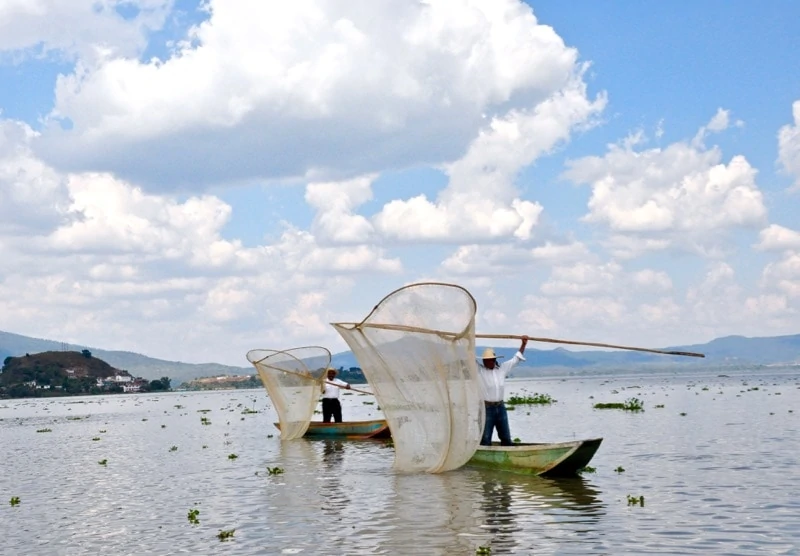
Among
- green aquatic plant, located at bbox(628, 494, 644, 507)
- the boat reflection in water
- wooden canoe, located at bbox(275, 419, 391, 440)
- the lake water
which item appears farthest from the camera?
wooden canoe, located at bbox(275, 419, 391, 440)

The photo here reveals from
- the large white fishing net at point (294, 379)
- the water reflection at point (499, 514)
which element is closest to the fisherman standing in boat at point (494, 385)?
the water reflection at point (499, 514)

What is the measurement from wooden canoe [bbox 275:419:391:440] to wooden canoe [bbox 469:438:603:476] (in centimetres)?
1231

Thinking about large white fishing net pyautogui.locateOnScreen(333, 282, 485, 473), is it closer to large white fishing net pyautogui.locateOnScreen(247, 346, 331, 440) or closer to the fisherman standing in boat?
the fisherman standing in boat

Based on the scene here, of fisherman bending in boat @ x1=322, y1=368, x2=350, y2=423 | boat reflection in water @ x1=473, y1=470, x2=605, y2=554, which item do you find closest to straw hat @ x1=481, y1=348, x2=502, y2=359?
boat reflection in water @ x1=473, y1=470, x2=605, y2=554

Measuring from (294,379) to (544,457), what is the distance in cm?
1695

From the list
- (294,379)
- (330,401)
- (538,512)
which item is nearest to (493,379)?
(538,512)

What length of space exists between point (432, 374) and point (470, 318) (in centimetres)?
176

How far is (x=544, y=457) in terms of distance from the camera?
2067 cm

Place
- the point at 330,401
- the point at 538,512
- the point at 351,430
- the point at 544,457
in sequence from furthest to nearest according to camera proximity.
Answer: the point at 330,401, the point at 351,430, the point at 544,457, the point at 538,512

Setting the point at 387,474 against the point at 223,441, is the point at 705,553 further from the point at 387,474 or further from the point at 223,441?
the point at 223,441

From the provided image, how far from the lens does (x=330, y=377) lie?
1443 inches

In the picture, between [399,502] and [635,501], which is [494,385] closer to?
Result: [399,502]

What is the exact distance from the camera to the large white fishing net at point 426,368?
66.3 ft

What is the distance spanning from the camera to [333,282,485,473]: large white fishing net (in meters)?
20.2
